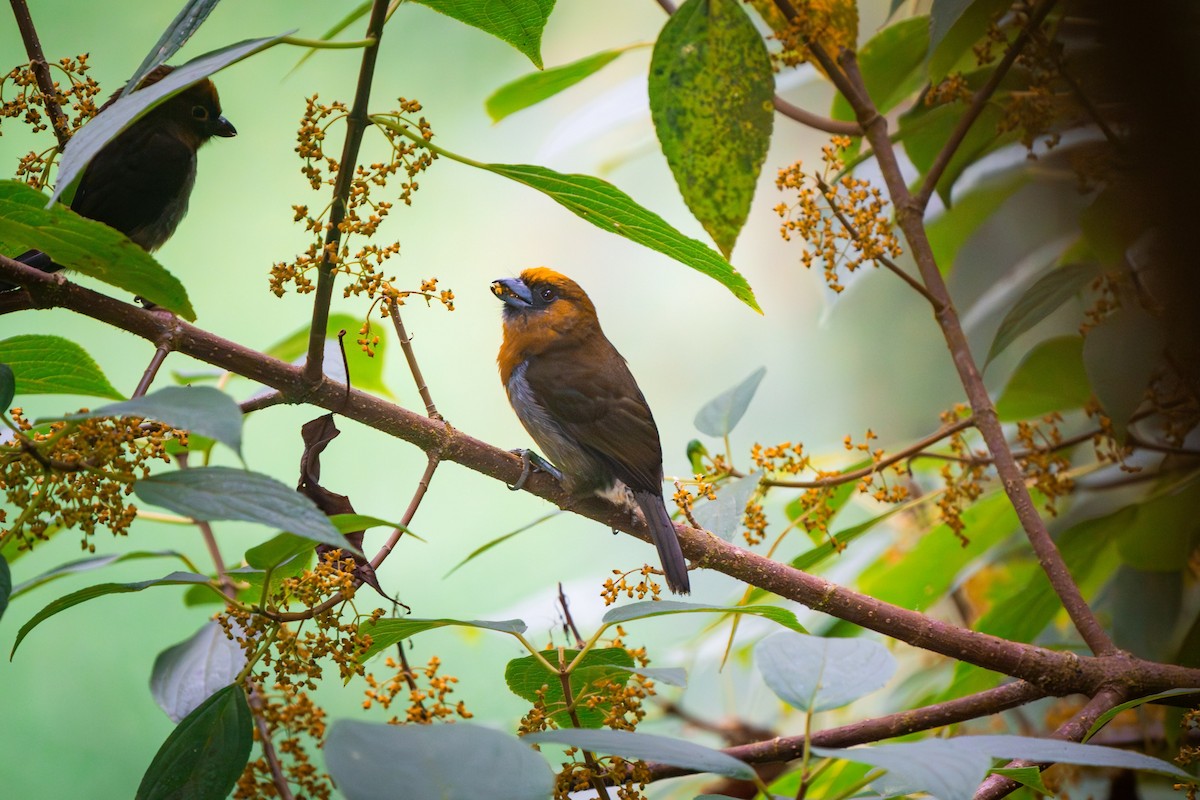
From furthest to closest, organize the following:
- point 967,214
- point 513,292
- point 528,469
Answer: point 513,292 < point 967,214 < point 528,469

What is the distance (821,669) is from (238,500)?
1.46ft

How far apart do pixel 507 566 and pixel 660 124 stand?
205 centimetres

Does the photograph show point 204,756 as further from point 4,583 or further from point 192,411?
point 192,411

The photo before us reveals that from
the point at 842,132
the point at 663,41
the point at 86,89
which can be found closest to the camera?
the point at 86,89

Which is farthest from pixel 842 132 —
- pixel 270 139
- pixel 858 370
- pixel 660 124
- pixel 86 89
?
pixel 270 139

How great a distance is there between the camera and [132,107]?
0.63 m

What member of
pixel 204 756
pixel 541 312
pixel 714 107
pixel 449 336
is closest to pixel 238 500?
pixel 204 756

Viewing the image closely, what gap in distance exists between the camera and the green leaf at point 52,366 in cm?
86

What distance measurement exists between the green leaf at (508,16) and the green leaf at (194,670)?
2.23 ft

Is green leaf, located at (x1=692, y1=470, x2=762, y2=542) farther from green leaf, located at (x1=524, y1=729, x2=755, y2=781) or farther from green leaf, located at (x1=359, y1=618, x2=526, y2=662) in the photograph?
green leaf, located at (x1=524, y1=729, x2=755, y2=781)

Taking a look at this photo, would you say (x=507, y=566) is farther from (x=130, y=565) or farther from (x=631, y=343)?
A: (x=130, y=565)

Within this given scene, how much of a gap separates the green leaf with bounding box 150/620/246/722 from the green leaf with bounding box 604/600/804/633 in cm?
48

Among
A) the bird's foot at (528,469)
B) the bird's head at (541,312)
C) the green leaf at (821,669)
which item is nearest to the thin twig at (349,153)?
the bird's foot at (528,469)

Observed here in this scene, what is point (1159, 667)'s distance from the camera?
3.17 feet
